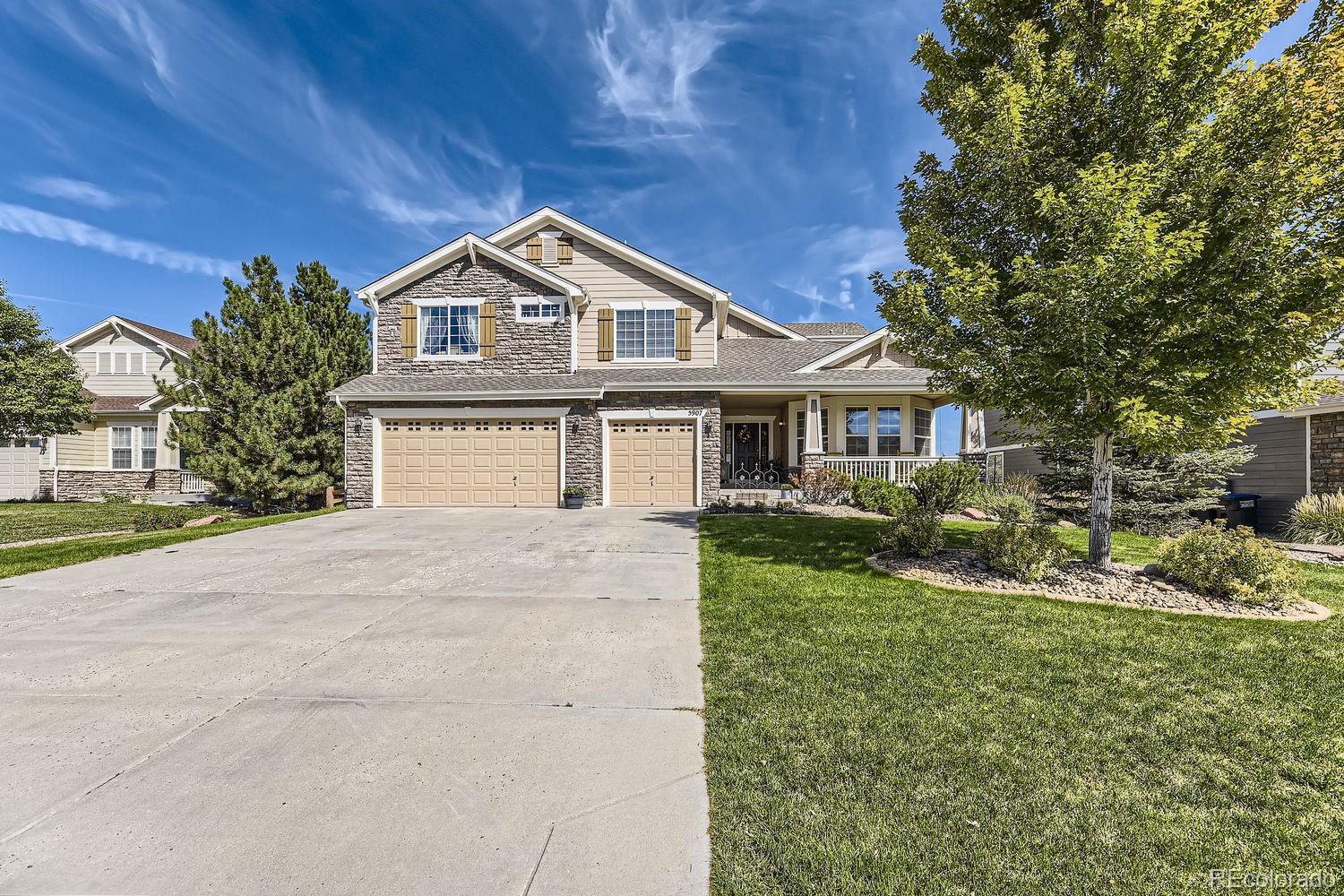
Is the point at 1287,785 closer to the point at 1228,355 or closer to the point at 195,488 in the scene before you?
the point at 1228,355

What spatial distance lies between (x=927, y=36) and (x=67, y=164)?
23654 millimetres

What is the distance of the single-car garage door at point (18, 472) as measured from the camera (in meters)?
19.7

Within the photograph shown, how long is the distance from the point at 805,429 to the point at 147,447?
23.7 metres

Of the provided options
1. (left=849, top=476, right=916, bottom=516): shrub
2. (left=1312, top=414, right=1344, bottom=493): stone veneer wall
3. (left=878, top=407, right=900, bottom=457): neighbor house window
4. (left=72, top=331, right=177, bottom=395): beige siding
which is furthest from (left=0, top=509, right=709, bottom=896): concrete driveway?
(left=72, top=331, right=177, bottom=395): beige siding

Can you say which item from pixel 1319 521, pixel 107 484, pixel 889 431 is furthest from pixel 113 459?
pixel 1319 521

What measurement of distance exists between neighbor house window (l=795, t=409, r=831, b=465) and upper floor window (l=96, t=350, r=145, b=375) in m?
25.6

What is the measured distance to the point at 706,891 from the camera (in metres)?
2.01

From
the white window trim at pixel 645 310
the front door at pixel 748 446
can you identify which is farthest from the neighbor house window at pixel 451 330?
the front door at pixel 748 446

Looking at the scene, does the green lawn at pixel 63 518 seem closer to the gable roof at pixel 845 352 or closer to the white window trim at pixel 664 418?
the white window trim at pixel 664 418

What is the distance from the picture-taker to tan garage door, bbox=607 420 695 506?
1440 cm

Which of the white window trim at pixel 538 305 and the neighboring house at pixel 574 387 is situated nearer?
the neighboring house at pixel 574 387

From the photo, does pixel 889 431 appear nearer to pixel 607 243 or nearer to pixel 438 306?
pixel 607 243

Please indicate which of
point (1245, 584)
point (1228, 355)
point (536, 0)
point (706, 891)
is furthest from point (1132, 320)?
point (536, 0)

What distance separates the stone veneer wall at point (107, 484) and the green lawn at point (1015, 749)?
23.9 m
